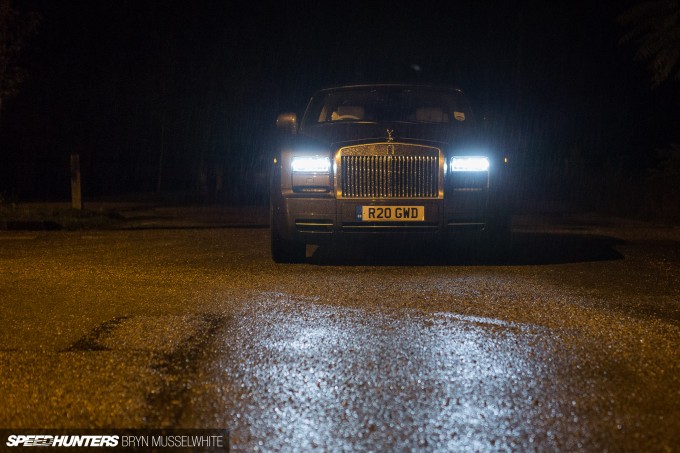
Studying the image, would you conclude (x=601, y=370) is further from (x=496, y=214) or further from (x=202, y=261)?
(x=202, y=261)

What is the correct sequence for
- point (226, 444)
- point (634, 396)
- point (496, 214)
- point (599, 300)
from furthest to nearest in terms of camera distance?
1. point (496, 214)
2. point (599, 300)
3. point (634, 396)
4. point (226, 444)

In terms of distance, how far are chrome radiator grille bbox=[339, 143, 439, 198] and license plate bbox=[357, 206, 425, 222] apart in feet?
0.40


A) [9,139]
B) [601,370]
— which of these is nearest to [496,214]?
[601,370]

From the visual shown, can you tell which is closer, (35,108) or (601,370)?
(601,370)

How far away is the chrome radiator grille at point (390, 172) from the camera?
772 cm

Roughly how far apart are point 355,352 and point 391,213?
11.2 ft

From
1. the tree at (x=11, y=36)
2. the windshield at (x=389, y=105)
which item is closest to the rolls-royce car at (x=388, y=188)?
the windshield at (x=389, y=105)

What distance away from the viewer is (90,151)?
101ft

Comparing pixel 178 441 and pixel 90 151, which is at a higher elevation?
pixel 90 151

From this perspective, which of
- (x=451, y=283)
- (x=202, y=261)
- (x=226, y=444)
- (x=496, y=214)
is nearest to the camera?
(x=226, y=444)

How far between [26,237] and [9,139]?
53.2 feet

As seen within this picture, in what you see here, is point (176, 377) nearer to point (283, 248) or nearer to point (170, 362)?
point (170, 362)

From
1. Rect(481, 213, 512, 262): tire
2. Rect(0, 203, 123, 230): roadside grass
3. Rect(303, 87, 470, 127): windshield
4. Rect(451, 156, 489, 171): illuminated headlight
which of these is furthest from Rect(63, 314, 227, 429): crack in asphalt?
Rect(0, 203, 123, 230): roadside grass

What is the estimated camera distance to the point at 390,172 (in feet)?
25.4
